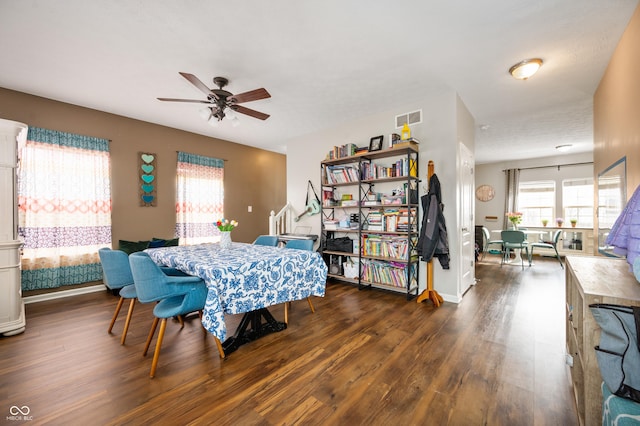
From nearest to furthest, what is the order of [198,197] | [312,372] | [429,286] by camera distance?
[312,372], [429,286], [198,197]

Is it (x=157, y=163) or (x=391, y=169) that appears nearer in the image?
(x=391, y=169)

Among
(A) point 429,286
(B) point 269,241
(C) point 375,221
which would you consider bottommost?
(A) point 429,286

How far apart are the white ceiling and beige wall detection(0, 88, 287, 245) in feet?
0.72

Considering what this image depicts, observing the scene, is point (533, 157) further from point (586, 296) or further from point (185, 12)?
point (185, 12)

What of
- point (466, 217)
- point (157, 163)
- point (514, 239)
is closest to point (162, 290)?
point (157, 163)

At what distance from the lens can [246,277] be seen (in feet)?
6.90

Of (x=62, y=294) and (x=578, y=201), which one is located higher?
(x=578, y=201)

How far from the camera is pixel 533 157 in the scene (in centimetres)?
702

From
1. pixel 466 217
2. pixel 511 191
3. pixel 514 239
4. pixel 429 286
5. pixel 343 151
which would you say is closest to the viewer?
pixel 429 286

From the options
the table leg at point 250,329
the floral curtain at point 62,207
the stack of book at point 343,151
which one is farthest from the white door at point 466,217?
the floral curtain at point 62,207

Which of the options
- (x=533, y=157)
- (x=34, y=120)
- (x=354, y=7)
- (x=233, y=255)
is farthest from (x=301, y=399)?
(x=533, y=157)

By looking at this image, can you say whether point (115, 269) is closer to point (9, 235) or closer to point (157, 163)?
point (9, 235)

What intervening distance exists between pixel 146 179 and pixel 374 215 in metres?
3.76

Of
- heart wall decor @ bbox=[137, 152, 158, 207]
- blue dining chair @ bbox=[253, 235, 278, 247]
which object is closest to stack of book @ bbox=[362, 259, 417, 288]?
blue dining chair @ bbox=[253, 235, 278, 247]
